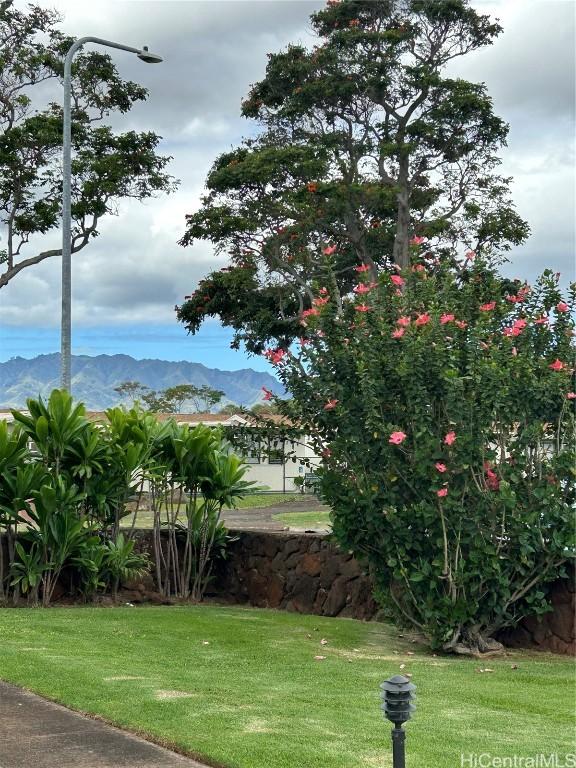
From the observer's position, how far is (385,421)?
444 inches

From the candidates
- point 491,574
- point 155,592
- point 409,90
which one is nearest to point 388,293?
point 491,574

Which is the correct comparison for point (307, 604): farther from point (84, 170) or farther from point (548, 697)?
point (84, 170)

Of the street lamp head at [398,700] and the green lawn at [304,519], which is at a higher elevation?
the street lamp head at [398,700]

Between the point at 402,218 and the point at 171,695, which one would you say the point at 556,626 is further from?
the point at 402,218

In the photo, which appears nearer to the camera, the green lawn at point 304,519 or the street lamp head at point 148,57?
the street lamp head at point 148,57

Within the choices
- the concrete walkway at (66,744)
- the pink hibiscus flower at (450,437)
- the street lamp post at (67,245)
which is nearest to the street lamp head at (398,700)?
the concrete walkway at (66,744)

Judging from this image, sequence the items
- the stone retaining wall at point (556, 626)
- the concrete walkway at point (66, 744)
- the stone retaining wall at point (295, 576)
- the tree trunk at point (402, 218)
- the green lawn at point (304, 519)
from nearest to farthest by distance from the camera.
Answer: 1. the concrete walkway at point (66, 744)
2. the stone retaining wall at point (556, 626)
3. the stone retaining wall at point (295, 576)
4. the green lawn at point (304, 519)
5. the tree trunk at point (402, 218)

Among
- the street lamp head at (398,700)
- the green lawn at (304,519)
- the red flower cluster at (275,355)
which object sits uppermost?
the red flower cluster at (275,355)

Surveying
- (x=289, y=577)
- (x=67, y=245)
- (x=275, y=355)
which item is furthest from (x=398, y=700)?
(x=67, y=245)

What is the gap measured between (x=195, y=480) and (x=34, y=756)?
30.4ft

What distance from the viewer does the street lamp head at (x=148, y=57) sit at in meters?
18.3

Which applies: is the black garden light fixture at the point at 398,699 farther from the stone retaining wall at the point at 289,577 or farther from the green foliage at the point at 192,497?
the green foliage at the point at 192,497

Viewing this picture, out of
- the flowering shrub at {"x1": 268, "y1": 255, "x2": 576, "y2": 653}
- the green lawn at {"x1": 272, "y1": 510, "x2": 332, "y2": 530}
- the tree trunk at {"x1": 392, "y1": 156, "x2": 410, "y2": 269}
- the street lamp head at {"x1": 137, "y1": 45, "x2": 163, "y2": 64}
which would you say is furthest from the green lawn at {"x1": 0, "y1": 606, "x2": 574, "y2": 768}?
the tree trunk at {"x1": 392, "y1": 156, "x2": 410, "y2": 269}

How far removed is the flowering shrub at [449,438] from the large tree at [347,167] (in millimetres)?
18825
